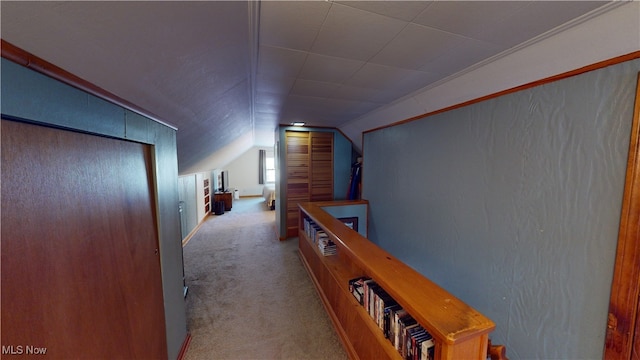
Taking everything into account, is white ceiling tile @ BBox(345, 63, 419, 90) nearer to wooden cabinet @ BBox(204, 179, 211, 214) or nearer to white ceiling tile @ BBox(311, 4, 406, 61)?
white ceiling tile @ BBox(311, 4, 406, 61)

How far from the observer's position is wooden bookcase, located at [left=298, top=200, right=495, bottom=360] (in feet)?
2.89

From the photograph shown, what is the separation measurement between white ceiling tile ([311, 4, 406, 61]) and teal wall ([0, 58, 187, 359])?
1062mm

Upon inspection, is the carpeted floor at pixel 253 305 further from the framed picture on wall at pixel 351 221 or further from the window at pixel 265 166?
the window at pixel 265 166

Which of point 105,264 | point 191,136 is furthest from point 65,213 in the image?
point 191,136

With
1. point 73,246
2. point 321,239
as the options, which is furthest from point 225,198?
point 73,246

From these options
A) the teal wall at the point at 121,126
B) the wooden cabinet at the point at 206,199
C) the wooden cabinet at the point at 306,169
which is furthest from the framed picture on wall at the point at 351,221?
the wooden cabinet at the point at 206,199

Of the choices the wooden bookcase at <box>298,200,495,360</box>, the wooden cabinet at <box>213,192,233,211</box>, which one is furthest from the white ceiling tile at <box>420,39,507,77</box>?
the wooden cabinet at <box>213,192,233,211</box>

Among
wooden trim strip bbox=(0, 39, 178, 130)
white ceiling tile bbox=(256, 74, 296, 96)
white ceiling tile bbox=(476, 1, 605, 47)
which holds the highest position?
white ceiling tile bbox=(256, 74, 296, 96)

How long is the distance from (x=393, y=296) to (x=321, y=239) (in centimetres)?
131

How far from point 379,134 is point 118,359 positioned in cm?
313

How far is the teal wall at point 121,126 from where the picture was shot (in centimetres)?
56

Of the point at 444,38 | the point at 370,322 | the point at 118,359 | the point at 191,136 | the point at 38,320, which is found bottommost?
the point at 370,322

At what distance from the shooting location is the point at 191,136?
2391 millimetres

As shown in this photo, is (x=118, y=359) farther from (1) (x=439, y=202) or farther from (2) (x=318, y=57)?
(1) (x=439, y=202)
